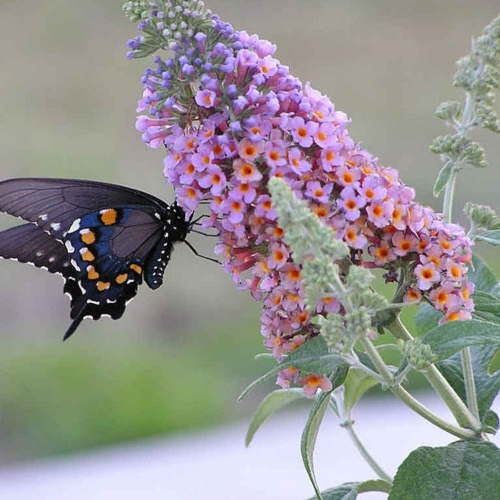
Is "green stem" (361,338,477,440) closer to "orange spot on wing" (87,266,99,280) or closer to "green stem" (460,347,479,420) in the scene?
"green stem" (460,347,479,420)

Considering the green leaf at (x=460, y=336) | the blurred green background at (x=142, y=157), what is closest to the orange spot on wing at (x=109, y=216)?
the green leaf at (x=460, y=336)

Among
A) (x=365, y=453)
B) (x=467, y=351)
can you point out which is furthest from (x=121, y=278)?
(x=467, y=351)

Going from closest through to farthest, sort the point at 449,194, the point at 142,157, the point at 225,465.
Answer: the point at 449,194 → the point at 225,465 → the point at 142,157

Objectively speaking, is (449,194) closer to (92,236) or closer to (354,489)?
(354,489)

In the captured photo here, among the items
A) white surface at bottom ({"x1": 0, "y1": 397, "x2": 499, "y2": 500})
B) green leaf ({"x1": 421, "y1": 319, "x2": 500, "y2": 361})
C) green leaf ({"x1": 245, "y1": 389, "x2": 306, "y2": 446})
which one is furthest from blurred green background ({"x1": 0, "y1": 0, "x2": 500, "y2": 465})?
green leaf ({"x1": 421, "y1": 319, "x2": 500, "y2": 361})

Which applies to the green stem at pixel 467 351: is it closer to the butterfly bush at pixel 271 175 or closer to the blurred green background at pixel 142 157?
the butterfly bush at pixel 271 175
